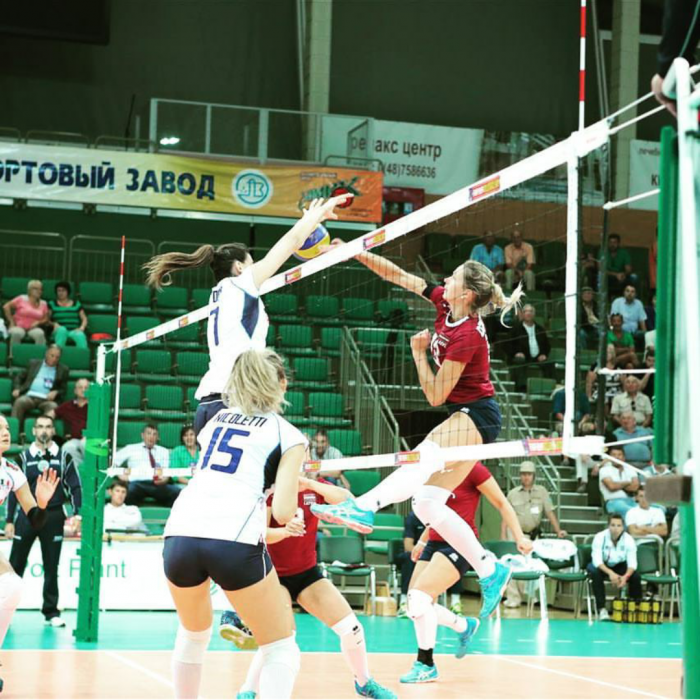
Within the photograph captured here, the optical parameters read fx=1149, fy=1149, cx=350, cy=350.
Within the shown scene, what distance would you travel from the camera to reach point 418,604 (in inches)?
289

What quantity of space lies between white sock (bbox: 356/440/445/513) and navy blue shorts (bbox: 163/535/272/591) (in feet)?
6.63

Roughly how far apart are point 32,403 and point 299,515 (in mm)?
9830

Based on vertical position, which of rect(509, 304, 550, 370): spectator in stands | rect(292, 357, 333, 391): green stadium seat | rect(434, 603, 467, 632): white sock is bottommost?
rect(434, 603, 467, 632): white sock

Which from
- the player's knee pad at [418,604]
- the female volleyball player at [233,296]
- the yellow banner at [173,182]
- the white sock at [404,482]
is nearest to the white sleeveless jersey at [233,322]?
the female volleyball player at [233,296]

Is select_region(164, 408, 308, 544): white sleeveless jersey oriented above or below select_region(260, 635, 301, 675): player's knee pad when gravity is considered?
above

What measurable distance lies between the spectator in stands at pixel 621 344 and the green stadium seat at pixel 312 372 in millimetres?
4240

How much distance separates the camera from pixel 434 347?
22.4 ft

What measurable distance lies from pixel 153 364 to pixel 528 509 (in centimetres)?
565

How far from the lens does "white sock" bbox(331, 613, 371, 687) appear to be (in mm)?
6359

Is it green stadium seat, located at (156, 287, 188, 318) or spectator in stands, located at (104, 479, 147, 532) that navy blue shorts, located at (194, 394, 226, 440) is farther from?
green stadium seat, located at (156, 287, 188, 318)

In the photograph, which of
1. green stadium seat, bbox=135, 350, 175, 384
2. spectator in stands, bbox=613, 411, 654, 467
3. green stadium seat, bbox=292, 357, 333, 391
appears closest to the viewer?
green stadium seat, bbox=292, 357, 333, 391

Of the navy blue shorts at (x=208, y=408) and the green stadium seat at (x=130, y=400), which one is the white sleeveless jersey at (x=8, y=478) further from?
the green stadium seat at (x=130, y=400)

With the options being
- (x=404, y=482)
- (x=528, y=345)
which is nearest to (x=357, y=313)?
(x=528, y=345)

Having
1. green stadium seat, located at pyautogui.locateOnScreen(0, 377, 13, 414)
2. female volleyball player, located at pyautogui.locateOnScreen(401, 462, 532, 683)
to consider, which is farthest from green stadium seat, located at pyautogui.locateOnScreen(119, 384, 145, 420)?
female volleyball player, located at pyautogui.locateOnScreen(401, 462, 532, 683)
